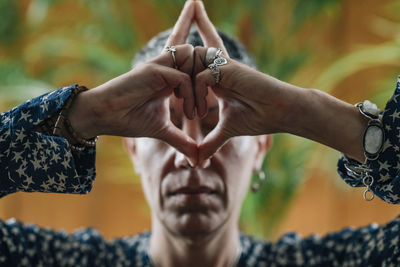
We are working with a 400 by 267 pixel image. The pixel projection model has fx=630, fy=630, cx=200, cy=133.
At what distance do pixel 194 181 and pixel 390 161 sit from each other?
0.57 metres

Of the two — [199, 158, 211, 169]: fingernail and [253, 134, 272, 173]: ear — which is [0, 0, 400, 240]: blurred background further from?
[199, 158, 211, 169]: fingernail

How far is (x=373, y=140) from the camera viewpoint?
1.43 metres

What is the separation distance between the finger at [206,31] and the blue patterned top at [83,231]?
380 millimetres

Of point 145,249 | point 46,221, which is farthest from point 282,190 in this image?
point 46,221

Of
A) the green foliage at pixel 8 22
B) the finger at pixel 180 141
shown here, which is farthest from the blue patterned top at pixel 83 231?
the green foliage at pixel 8 22

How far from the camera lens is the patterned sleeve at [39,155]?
57.5 inches

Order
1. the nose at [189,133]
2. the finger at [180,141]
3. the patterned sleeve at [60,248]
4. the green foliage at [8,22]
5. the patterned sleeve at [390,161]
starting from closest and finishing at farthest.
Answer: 1. the patterned sleeve at [390,161]
2. the finger at [180,141]
3. the nose at [189,133]
4. the patterned sleeve at [60,248]
5. the green foliage at [8,22]

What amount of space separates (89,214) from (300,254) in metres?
2.01

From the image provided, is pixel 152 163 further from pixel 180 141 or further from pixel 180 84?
pixel 180 84

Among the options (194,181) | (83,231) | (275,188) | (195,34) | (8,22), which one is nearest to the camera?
(194,181)

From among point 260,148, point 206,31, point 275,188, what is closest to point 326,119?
point 206,31

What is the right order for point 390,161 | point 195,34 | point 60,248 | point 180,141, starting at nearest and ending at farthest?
point 390,161 < point 180,141 < point 195,34 < point 60,248

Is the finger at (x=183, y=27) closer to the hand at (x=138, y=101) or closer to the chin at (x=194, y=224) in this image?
the hand at (x=138, y=101)

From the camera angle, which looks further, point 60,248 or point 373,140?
point 60,248
